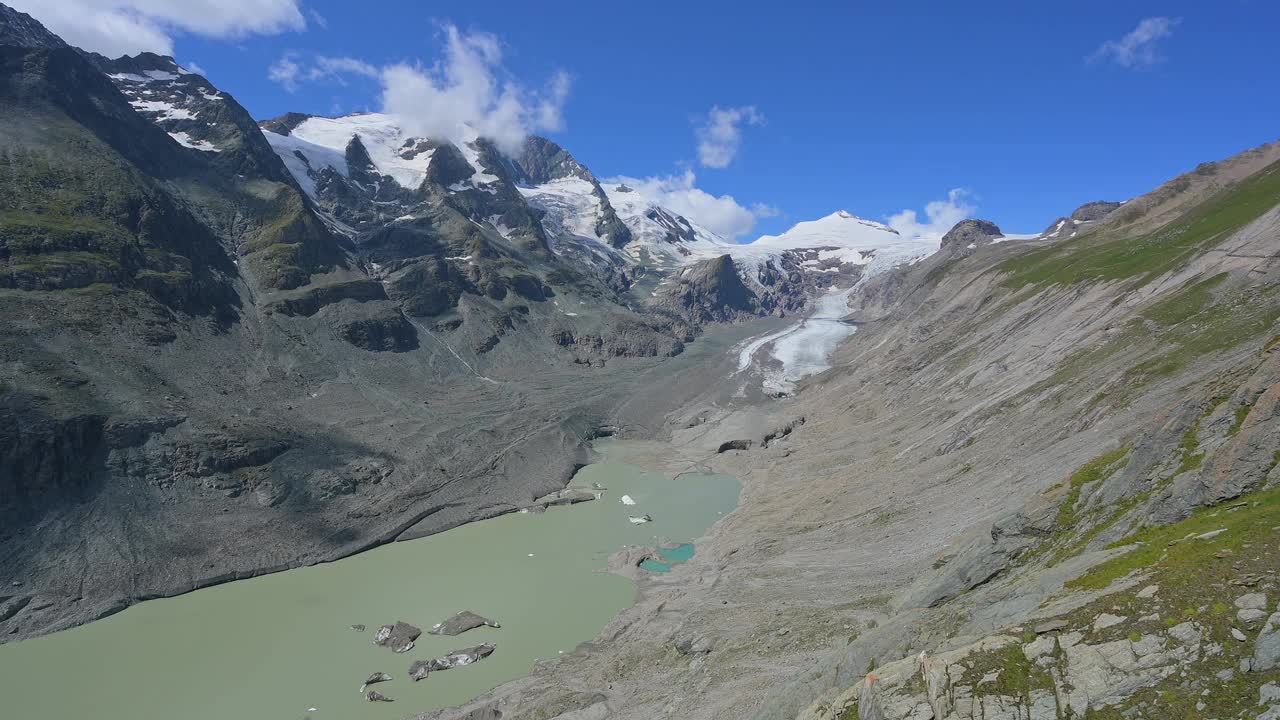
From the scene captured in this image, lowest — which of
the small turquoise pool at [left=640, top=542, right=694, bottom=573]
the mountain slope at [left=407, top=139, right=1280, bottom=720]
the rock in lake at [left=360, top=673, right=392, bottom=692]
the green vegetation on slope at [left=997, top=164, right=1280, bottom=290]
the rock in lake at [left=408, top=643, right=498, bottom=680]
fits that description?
the rock in lake at [left=360, top=673, right=392, bottom=692]

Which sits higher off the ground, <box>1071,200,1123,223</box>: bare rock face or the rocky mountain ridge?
<box>1071,200,1123,223</box>: bare rock face

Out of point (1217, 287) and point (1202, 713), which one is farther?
point (1217, 287)

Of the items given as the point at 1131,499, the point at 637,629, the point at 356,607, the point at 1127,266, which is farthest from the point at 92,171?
the point at 1127,266

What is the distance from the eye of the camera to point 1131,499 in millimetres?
22203

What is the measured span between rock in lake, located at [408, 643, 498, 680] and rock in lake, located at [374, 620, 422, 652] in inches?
98.1

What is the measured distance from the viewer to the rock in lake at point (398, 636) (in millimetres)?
40625

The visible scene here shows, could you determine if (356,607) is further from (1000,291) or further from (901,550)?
(1000,291)

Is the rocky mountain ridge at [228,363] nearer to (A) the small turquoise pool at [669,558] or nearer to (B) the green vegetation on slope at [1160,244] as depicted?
(A) the small turquoise pool at [669,558]

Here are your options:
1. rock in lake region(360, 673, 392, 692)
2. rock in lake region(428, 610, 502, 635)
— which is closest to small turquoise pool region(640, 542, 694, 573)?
rock in lake region(428, 610, 502, 635)

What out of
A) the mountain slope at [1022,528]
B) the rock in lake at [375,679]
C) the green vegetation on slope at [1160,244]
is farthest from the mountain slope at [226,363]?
the green vegetation on slope at [1160,244]

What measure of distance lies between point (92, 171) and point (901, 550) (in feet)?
387

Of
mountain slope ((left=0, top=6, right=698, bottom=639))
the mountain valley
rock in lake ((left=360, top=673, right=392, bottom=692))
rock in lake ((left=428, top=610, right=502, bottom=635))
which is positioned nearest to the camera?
the mountain valley

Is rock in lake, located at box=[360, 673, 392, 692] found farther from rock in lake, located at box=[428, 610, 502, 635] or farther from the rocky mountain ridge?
the rocky mountain ridge

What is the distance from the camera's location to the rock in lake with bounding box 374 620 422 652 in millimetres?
40625
